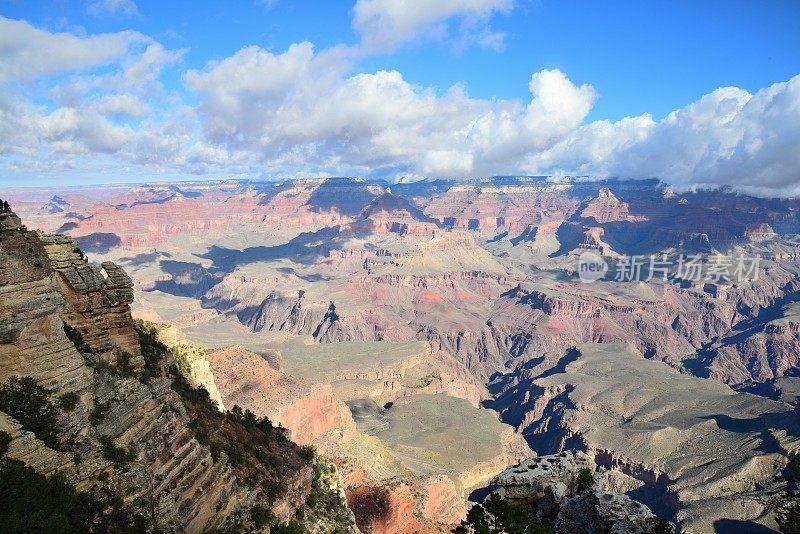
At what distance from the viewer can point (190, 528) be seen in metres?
16.6

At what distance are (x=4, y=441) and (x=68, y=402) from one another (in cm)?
250

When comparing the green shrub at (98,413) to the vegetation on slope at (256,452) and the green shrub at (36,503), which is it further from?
the vegetation on slope at (256,452)

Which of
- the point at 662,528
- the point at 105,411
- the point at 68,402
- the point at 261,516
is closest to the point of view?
the point at 68,402

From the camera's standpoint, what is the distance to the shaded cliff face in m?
13.2

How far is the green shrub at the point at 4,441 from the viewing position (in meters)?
11.3

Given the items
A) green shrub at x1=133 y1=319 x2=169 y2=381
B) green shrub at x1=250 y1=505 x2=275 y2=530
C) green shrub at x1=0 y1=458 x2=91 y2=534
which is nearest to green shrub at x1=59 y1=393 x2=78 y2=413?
green shrub at x1=0 y1=458 x2=91 y2=534

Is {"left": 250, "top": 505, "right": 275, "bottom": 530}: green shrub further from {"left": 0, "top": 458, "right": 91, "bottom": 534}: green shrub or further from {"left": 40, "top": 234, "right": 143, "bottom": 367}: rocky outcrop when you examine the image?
{"left": 0, "top": 458, "right": 91, "bottom": 534}: green shrub

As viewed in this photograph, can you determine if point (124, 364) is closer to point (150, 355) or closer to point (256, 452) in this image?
point (150, 355)

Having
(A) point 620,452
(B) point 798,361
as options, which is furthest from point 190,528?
(B) point 798,361

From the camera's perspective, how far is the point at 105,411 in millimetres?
15055

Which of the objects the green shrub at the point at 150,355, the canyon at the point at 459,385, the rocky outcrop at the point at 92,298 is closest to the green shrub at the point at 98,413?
the canyon at the point at 459,385

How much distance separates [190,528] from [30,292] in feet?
30.5

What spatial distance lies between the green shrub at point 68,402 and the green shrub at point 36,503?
7.36 feet

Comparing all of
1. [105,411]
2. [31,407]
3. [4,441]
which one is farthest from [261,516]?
[4,441]
